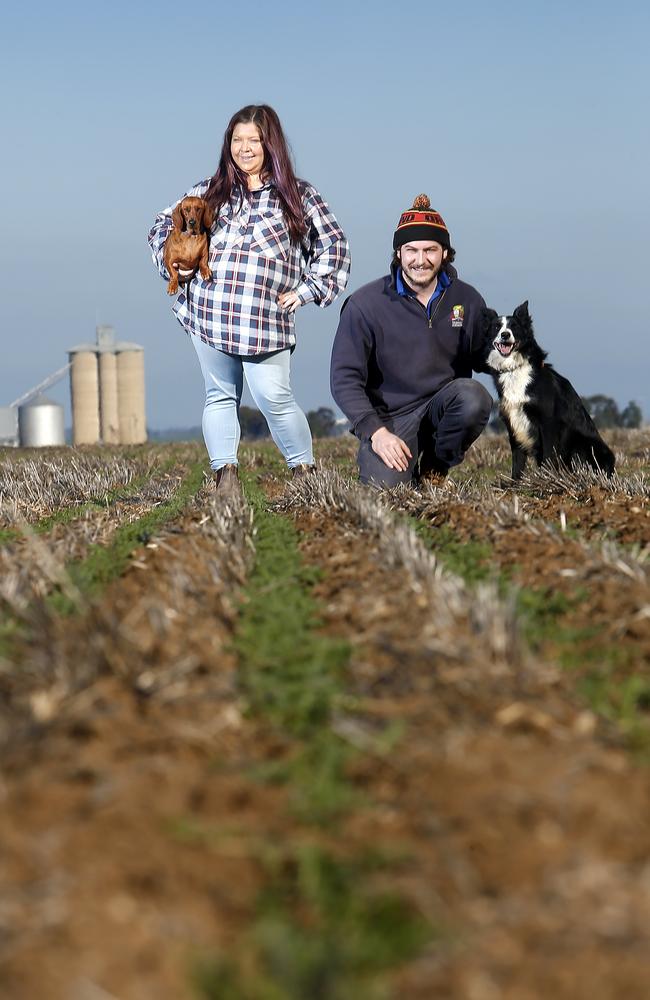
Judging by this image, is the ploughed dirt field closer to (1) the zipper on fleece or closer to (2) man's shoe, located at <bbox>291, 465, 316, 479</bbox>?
(2) man's shoe, located at <bbox>291, 465, 316, 479</bbox>

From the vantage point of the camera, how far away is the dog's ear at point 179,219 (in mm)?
6695

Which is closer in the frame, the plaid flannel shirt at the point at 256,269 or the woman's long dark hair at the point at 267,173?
the woman's long dark hair at the point at 267,173

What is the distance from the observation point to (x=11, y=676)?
95.0 inches

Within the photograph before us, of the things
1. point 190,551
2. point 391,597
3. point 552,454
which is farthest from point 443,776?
point 552,454

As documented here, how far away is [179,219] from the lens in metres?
6.70

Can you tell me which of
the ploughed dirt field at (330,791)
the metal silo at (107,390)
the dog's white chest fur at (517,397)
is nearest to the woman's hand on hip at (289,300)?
the dog's white chest fur at (517,397)

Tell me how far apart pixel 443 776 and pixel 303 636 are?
1.05 m

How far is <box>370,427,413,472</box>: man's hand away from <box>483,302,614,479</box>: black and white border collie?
1459 millimetres

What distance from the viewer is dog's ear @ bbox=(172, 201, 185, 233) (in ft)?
22.0

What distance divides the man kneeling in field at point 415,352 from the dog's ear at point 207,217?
1.08 meters

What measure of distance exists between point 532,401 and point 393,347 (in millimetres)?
1224

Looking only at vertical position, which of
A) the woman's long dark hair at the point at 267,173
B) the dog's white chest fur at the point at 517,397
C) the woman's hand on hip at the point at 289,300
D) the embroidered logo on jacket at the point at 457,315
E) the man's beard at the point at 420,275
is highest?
the woman's long dark hair at the point at 267,173

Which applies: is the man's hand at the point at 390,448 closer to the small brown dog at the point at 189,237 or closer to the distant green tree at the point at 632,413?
the small brown dog at the point at 189,237

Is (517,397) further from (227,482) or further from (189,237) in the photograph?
(189,237)
